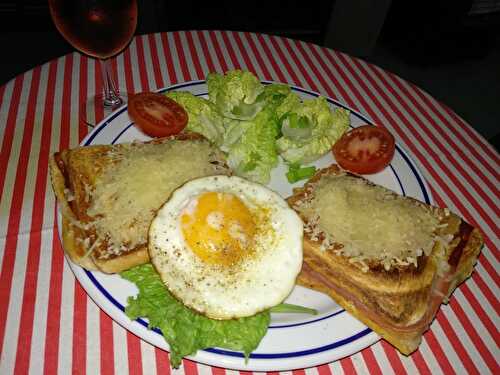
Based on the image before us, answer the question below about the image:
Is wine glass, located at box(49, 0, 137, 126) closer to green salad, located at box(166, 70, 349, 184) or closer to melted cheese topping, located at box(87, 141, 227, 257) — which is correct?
green salad, located at box(166, 70, 349, 184)

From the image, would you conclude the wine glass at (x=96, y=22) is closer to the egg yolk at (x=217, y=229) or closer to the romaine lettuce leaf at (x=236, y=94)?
the romaine lettuce leaf at (x=236, y=94)

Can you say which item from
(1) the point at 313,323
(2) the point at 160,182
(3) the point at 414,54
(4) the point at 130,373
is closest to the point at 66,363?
(4) the point at 130,373

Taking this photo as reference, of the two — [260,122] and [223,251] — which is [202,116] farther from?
[223,251]

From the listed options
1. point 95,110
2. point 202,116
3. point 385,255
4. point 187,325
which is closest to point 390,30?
point 202,116

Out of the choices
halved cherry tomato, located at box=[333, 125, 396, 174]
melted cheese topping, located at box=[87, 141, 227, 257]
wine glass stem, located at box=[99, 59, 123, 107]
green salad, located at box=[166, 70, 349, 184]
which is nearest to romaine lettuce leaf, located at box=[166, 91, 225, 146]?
green salad, located at box=[166, 70, 349, 184]

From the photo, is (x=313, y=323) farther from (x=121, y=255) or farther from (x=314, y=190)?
(x=121, y=255)

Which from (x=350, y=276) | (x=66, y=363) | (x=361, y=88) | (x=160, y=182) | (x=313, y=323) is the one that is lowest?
(x=66, y=363)

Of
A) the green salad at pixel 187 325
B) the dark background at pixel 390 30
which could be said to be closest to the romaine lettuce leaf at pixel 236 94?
the green salad at pixel 187 325
